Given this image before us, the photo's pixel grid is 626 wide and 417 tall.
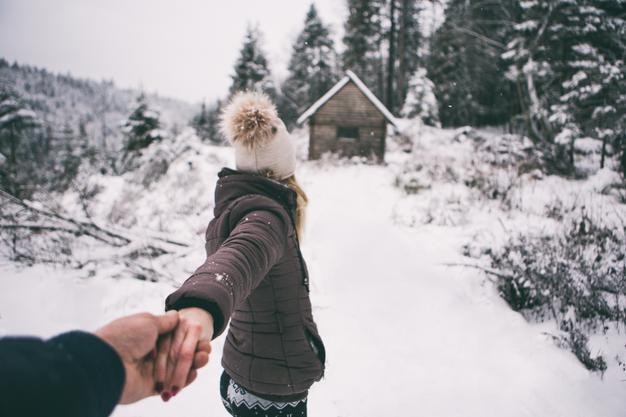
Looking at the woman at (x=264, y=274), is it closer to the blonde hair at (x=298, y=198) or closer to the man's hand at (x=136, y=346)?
the blonde hair at (x=298, y=198)

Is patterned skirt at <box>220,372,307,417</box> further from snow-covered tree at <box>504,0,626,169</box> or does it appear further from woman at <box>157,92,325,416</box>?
snow-covered tree at <box>504,0,626,169</box>

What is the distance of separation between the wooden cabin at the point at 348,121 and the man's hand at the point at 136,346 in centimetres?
1993

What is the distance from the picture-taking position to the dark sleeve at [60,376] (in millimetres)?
409

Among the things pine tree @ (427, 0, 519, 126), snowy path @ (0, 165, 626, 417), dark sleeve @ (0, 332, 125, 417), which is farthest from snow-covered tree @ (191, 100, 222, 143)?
dark sleeve @ (0, 332, 125, 417)

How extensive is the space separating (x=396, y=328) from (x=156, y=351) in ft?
10.7

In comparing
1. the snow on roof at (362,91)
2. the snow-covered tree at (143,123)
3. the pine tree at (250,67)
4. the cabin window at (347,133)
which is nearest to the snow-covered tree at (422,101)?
the snow on roof at (362,91)

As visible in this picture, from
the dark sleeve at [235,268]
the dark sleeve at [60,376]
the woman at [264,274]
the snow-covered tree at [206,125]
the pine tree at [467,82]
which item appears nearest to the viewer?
the dark sleeve at [60,376]

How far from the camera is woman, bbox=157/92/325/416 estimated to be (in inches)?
49.7

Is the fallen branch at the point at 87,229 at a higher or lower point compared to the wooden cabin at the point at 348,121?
lower

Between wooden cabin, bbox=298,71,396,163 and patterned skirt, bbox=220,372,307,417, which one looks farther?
wooden cabin, bbox=298,71,396,163

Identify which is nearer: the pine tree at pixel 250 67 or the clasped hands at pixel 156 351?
the clasped hands at pixel 156 351

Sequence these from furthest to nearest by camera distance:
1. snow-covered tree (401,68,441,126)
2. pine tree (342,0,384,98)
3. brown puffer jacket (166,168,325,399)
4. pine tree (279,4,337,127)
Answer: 1. pine tree (279,4,337,127)
2. pine tree (342,0,384,98)
3. snow-covered tree (401,68,441,126)
4. brown puffer jacket (166,168,325,399)

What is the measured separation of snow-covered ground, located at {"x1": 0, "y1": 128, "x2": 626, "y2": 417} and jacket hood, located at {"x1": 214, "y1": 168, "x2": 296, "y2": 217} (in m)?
1.95

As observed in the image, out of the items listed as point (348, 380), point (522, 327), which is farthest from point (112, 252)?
point (522, 327)
